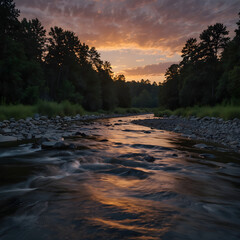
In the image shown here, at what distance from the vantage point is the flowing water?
5.05ft

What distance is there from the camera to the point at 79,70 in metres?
38.6

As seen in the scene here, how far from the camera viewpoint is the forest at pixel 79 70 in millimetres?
19203

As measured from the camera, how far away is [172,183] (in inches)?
112

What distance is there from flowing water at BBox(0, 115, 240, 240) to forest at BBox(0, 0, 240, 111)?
16.6 metres

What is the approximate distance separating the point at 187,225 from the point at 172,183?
4.01ft

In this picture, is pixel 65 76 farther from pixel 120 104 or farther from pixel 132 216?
pixel 132 216

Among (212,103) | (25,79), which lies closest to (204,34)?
(212,103)

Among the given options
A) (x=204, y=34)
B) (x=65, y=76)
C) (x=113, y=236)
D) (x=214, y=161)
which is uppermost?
(x=204, y=34)

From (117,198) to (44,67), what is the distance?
41.4 metres

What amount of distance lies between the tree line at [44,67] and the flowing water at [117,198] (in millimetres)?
14377

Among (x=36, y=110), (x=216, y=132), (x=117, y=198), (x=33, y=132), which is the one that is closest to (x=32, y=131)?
(x=33, y=132)

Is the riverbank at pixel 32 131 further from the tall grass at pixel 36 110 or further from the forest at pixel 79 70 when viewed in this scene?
the forest at pixel 79 70

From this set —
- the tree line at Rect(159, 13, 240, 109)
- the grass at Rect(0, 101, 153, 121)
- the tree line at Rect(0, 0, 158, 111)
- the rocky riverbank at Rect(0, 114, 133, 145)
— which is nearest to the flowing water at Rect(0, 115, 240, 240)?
the rocky riverbank at Rect(0, 114, 133, 145)

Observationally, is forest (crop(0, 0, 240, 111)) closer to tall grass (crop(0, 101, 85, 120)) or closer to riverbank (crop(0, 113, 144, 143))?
tall grass (crop(0, 101, 85, 120))
